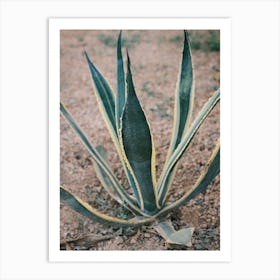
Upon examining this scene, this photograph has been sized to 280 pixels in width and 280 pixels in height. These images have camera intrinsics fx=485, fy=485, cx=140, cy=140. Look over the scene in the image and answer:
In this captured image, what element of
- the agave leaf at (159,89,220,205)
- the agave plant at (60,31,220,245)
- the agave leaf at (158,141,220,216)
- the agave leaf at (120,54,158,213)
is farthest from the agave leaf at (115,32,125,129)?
the agave leaf at (158,141,220,216)

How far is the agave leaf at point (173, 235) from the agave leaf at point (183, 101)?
0.78ft

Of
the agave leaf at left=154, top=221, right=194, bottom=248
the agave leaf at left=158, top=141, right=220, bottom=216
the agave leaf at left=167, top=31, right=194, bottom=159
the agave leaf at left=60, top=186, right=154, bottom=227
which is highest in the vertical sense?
the agave leaf at left=167, top=31, right=194, bottom=159

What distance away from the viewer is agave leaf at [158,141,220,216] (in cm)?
161

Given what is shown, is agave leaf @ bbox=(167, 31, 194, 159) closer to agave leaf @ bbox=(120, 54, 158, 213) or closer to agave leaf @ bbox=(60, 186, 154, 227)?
agave leaf @ bbox=(120, 54, 158, 213)

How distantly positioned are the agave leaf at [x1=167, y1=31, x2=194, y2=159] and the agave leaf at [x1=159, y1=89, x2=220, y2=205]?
0.03m

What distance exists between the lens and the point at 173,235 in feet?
5.25

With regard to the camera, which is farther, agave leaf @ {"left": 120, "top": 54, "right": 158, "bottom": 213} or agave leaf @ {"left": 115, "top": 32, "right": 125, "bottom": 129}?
agave leaf @ {"left": 115, "top": 32, "right": 125, "bottom": 129}
